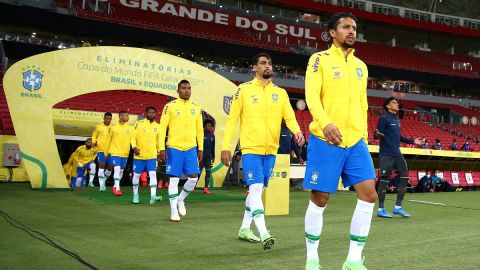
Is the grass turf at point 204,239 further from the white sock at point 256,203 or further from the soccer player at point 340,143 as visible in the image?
the soccer player at point 340,143

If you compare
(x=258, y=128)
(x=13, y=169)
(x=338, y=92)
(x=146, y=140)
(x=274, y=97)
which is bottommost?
(x=13, y=169)

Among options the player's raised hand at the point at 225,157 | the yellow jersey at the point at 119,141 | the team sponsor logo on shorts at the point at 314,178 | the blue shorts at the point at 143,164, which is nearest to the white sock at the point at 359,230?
the team sponsor logo on shorts at the point at 314,178

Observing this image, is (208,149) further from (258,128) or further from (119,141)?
(258,128)

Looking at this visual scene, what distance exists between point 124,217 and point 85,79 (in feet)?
19.9

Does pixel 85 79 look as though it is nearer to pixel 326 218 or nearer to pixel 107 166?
pixel 107 166

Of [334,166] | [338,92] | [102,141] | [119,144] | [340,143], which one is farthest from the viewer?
[102,141]

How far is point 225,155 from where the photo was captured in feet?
17.2

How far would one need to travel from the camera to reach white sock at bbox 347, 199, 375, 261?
3.52 metres

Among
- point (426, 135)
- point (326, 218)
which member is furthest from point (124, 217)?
point (426, 135)

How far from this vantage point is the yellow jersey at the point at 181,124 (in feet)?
24.1

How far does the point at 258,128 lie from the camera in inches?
214

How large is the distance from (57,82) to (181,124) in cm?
598

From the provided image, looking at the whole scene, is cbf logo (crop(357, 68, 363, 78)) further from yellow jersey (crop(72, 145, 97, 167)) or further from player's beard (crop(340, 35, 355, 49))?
yellow jersey (crop(72, 145, 97, 167))

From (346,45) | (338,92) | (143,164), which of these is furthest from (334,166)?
(143,164)
